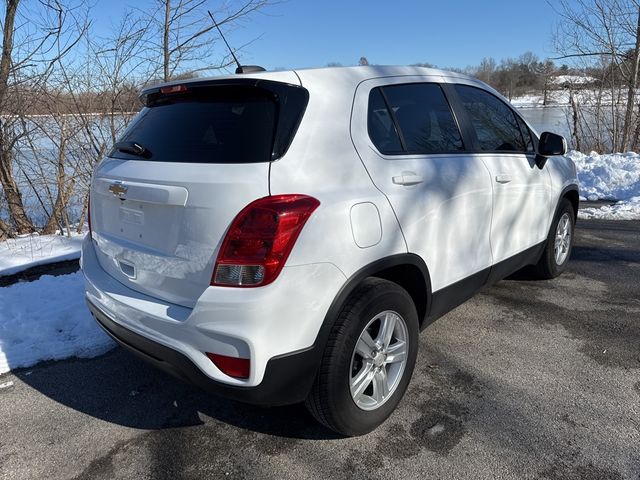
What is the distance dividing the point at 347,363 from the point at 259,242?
73 centimetres

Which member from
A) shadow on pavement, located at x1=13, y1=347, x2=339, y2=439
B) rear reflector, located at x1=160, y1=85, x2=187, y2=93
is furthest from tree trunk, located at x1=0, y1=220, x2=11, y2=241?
rear reflector, located at x1=160, y1=85, x2=187, y2=93

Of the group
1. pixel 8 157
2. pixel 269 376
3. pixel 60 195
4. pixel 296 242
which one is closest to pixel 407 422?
pixel 269 376

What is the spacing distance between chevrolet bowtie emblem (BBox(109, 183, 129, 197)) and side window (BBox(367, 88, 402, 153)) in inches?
49.2

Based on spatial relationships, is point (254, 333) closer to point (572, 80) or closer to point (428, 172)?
point (428, 172)

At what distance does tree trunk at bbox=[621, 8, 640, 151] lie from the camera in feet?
39.9

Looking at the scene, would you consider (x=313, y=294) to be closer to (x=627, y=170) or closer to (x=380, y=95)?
(x=380, y=95)

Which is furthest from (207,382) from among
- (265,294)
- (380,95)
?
(380,95)

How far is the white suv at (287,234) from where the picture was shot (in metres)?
1.97

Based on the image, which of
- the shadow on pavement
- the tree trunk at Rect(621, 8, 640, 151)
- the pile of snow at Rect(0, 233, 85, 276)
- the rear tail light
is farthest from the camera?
the tree trunk at Rect(621, 8, 640, 151)

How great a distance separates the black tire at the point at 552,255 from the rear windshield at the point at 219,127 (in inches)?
122

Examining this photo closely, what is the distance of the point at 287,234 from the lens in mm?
1963

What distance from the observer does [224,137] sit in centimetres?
219

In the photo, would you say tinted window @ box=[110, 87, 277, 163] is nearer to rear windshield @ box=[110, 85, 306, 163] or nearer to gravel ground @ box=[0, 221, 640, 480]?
rear windshield @ box=[110, 85, 306, 163]

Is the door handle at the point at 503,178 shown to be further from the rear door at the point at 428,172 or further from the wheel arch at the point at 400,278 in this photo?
the wheel arch at the point at 400,278
